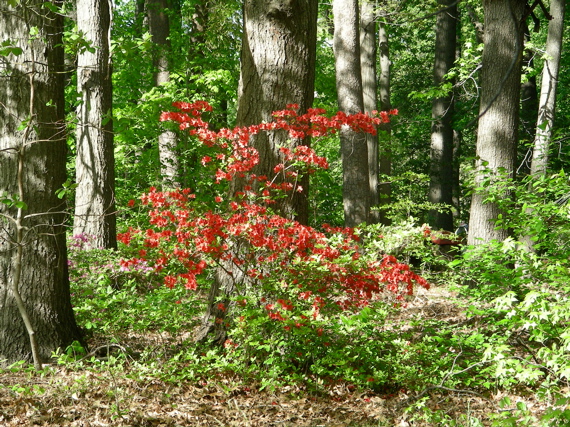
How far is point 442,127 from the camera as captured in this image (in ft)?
46.0

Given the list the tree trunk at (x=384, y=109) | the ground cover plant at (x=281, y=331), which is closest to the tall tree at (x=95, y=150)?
the ground cover plant at (x=281, y=331)

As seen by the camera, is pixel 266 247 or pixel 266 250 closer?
pixel 266 247

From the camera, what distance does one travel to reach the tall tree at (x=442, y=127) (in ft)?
44.2

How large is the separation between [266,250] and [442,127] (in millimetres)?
10833

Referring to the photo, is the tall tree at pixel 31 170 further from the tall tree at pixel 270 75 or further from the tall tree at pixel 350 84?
the tall tree at pixel 350 84

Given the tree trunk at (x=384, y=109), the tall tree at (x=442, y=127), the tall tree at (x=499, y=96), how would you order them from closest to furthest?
the tall tree at (x=499, y=96) < the tall tree at (x=442, y=127) < the tree trunk at (x=384, y=109)

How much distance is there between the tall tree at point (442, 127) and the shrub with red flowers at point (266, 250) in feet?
30.3

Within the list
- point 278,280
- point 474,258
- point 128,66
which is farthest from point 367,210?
point 128,66

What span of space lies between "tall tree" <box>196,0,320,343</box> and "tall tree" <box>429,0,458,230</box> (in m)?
9.05

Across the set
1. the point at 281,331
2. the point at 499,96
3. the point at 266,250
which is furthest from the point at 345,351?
the point at 499,96

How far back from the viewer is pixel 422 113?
17.4m

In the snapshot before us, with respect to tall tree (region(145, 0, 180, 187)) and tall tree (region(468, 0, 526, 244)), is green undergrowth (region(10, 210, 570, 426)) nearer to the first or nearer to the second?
tall tree (region(468, 0, 526, 244))

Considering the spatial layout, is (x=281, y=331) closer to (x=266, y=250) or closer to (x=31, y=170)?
(x=266, y=250)

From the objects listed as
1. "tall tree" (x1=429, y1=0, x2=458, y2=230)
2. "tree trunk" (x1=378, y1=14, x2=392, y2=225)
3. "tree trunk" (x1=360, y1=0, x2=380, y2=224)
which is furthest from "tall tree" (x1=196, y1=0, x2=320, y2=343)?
"tall tree" (x1=429, y1=0, x2=458, y2=230)
